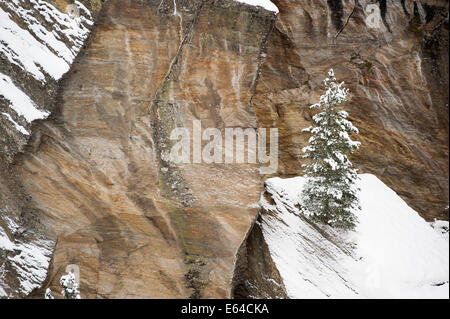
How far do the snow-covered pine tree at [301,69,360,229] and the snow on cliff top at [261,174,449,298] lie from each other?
952mm

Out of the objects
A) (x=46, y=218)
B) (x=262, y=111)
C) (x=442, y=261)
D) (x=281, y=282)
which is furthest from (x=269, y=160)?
(x=46, y=218)

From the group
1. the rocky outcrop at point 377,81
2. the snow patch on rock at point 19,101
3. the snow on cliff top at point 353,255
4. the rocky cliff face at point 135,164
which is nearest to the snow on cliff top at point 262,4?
the rocky cliff face at point 135,164

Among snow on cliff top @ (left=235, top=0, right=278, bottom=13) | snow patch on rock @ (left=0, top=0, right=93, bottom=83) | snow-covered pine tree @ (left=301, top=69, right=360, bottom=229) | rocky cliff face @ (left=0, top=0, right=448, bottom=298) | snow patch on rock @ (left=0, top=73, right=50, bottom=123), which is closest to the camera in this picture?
snow patch on rock @ (left=0, top=73, right=50, bottom=123)

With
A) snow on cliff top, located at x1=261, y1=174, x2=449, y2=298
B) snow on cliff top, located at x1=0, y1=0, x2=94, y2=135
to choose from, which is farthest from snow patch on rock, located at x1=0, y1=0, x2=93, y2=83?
snow on cliff top, located at x1=261, y1=174, x2=449, y2=298

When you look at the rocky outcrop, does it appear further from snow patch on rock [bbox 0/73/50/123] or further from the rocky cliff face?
snow patch on rock [bbox 0/73/50/123]

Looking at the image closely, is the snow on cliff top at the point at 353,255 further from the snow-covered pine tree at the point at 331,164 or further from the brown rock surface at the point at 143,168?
the brown rock surface at the point at 143,168

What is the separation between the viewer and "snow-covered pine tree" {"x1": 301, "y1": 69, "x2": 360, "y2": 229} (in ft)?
54.9

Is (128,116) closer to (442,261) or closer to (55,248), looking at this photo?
(55,248)

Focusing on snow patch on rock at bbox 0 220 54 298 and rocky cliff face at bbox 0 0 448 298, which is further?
rocky cliff face at bbox 0 0 448 298

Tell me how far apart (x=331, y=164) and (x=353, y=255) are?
14.3 feet

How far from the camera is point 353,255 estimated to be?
17438 millimetres

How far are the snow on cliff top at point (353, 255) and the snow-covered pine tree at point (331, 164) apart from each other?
952 millimetres

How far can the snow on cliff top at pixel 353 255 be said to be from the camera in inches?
632

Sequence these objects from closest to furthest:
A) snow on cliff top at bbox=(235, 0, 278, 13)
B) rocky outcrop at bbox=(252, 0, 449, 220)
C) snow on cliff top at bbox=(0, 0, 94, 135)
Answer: snow on cliff top at bbox=(0, 0, 94, 135), snow on cliff top at bbox=(235, 0, 278, 13), rocky outcrop at bbox=(252, 0, 449, 220)
